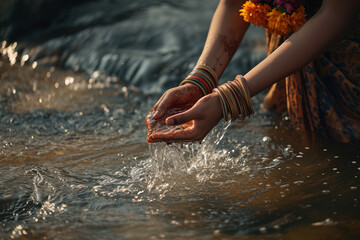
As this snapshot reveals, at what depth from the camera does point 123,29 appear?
475 cm

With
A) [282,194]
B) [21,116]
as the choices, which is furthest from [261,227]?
[21,116]

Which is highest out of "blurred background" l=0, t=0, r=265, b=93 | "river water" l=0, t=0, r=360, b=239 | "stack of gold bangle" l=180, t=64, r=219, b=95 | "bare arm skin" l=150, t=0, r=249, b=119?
"blurred background" l=0, t=0, r=265, b=93

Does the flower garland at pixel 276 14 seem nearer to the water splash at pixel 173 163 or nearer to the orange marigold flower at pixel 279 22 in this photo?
the orange marigold flower at pixel 279 22

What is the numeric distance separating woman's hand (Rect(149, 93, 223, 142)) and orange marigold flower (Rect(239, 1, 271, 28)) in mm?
563

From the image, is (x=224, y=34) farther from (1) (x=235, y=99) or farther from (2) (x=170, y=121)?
(2) (x=170, y=121)

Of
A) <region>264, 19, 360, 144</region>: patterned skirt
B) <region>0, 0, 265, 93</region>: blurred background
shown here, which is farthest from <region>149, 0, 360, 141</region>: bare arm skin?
<region>0, 0, 265, 93</region>: blurred background

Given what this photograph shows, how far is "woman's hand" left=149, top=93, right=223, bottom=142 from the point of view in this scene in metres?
1.72

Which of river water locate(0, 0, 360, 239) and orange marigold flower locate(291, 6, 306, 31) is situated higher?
orange marigold flower locate(291, 6, 306, 31)

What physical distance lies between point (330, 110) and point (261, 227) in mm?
899

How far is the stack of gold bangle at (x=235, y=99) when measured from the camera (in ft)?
5.80

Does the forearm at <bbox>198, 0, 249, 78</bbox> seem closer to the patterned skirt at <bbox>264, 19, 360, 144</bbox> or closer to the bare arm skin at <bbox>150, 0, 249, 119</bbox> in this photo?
the bare arm skin at <bbox>150, 0, 249, 119</bbox>

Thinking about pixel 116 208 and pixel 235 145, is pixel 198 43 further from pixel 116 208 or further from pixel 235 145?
pixel 116 208

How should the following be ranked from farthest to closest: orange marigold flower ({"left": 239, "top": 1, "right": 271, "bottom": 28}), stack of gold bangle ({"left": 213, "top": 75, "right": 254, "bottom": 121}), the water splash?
orange marigold flower ({"left": 239, "top": 1, "right": 271, "bottom": 28}), the water splash, stack of gold bangle ({"left": 213, "top": 75, "right": 254, "bottom": 121})

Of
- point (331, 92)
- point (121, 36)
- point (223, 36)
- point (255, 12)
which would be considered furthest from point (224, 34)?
point (121, 36)
